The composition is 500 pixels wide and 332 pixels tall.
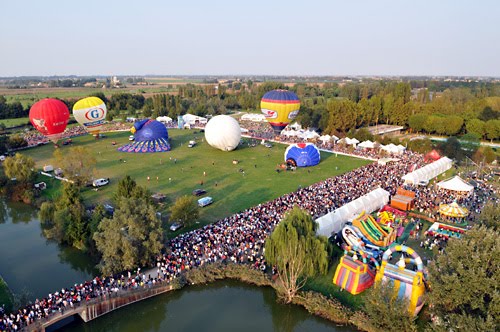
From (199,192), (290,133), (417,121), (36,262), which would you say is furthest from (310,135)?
(36,262)

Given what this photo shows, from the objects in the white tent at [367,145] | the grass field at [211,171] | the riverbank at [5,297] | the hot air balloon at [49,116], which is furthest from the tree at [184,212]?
the hot air balloon at [49,116]

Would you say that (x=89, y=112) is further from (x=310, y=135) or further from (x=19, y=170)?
(x=310, y=135)

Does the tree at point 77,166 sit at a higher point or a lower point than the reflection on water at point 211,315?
higher

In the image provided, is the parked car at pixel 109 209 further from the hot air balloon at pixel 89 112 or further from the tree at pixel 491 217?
the hot air balloon at pixel 89 112

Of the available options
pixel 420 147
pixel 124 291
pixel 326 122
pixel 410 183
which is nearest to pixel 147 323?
pixel 124 291

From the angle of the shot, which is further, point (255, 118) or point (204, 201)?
point (255, 118)

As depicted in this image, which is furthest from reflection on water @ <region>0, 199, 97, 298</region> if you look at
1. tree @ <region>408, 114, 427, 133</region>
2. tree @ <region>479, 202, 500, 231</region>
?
tree @ <region>408, 114, 427, 133</region>

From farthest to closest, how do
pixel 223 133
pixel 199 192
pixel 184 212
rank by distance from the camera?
pixel 223 133
pixel 199 192
pixel 184 212
